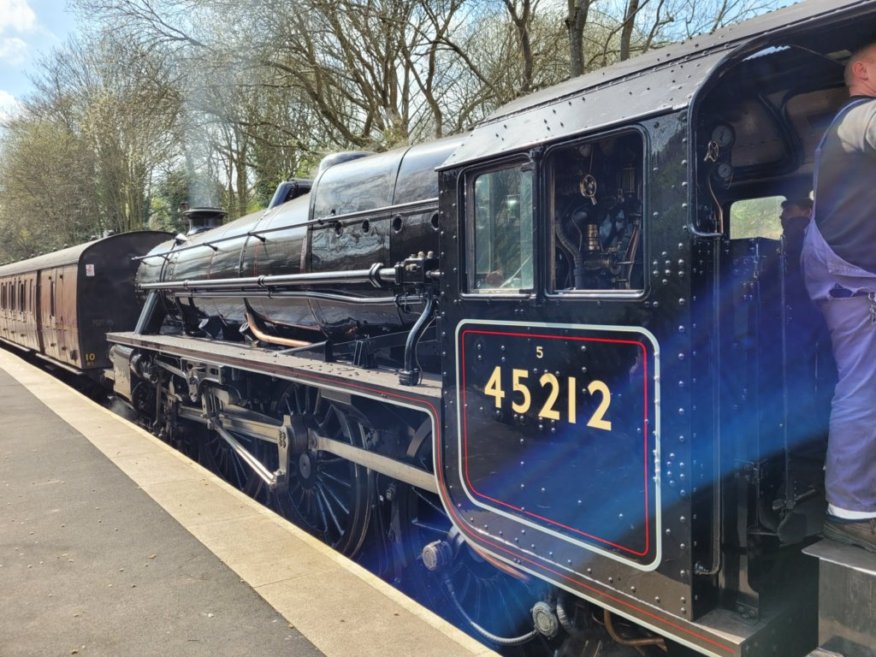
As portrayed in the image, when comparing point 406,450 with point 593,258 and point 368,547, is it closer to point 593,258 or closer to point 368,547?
point 368,547

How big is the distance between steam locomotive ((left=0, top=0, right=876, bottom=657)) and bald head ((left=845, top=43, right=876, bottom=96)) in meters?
0.10

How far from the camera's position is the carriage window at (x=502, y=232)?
8.18ft

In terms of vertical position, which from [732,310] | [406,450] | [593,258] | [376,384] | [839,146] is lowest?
[406,450]

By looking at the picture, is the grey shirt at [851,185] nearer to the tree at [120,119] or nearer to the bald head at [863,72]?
the bald head at [863,72]

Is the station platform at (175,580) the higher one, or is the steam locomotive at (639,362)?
the steam locomotive at (639,362)

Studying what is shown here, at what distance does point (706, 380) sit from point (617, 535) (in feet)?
1.97

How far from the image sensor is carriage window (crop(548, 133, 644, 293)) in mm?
2355

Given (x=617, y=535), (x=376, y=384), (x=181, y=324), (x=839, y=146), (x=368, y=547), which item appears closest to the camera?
(x=839, y=146)

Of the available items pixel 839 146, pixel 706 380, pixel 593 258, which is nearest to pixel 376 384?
pixel 593 258

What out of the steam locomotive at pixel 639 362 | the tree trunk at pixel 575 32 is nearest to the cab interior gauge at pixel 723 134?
the steam locomotive at pixel 639 362

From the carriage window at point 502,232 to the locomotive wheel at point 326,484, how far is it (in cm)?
191

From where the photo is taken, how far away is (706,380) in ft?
6.55

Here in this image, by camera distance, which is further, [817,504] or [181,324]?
[181,324]

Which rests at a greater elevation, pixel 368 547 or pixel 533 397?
pixel 533 397
